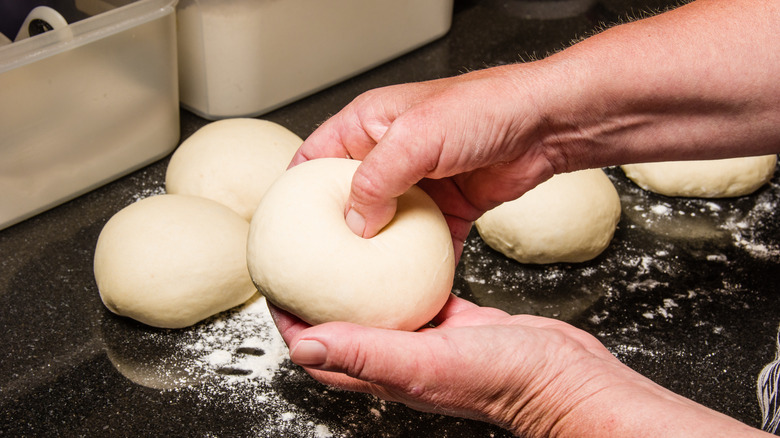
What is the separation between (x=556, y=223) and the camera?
174 centimetres

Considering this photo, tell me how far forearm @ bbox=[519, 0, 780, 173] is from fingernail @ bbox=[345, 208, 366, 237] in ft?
1.29

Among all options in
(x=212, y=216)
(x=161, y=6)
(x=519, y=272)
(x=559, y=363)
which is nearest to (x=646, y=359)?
(x=519, y=272)

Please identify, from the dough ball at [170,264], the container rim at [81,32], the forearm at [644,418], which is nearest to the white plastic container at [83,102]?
the container rim at [81,32]

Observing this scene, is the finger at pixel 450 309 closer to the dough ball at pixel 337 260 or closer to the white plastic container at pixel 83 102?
the dough ball at pixel 337 260

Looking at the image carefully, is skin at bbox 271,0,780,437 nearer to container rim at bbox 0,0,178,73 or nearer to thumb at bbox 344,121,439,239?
thumb at bbox 344,121,439,239

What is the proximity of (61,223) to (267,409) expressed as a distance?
860 mm

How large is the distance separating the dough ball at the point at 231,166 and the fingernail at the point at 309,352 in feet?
2.93

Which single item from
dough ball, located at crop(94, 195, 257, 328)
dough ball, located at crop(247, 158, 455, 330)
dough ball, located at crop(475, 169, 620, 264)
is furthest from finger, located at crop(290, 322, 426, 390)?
dough ball, located at crop(475, 169, 620, 264)

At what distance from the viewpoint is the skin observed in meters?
1.00

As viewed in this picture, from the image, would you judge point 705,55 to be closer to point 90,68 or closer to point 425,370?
point 425,370

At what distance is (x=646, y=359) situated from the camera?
1548mm

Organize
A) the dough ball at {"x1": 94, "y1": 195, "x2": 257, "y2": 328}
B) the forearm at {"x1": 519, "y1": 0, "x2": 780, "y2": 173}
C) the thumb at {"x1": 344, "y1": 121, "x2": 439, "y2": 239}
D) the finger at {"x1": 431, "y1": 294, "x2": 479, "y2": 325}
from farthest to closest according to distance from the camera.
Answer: the dough ball at {"x1": 94, "y1": 195, "x2": 257, "y2": 328} → the finger at {"x1": 431, "y1": 294, "x2": 479, "y2": 325} → the forearm at {"x1": 519, "y1": 0, "x2": 780, "y2": 173} → the thumb at {"x1": 344, "y1": 121, "x2": 439, "y2": 239}

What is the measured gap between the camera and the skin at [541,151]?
1004 millimetres

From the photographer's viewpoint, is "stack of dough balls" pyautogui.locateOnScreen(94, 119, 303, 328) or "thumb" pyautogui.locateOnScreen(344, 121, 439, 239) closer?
"thumb" pyautogui.locateOnScreen(344, 121, 439, 239)
